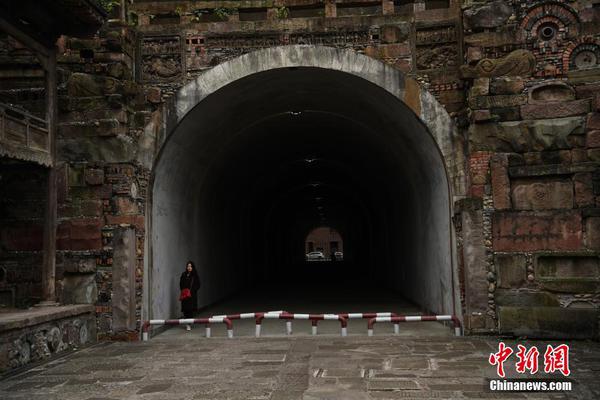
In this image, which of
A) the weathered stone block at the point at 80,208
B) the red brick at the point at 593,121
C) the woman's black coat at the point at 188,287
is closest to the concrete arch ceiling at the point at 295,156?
the woman's black coat at the point at 188,287

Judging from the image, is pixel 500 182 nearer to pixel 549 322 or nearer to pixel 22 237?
pixel 549 322

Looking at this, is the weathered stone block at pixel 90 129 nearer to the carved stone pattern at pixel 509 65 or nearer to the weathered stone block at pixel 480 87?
the weathered stone block at pixel 480 87

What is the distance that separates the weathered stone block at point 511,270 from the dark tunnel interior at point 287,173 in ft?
3.99

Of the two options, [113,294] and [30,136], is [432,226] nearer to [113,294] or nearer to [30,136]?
[113,294]

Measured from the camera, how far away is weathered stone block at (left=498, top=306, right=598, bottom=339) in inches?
402

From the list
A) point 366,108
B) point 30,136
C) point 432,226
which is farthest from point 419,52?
point 30,136

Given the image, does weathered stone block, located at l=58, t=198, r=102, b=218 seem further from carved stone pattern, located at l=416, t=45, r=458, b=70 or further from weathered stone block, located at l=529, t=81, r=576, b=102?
weathered stone block, located at l=529, t=81, r=576, b=102

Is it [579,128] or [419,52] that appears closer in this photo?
[579,128]

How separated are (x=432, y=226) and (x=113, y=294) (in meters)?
6.91

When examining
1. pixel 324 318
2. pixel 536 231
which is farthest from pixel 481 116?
pixel 324 318

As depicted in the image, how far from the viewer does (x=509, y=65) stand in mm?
11055

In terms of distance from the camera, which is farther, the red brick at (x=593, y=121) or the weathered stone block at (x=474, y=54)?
the weathered stone block at (x=474, y=54)

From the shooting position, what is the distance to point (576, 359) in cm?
870

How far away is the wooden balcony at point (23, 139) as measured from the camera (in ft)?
30.5
